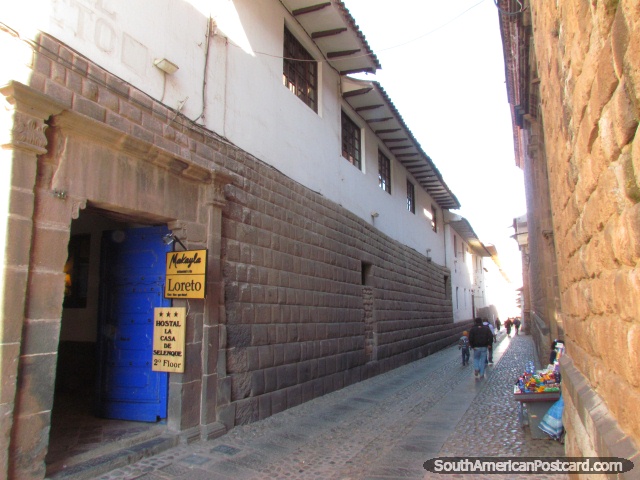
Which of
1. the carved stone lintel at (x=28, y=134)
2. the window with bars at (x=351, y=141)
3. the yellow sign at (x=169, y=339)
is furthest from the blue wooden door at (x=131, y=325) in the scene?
the window with bars at (x=351, y=141)

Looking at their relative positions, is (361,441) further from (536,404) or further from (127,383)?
(127,383)

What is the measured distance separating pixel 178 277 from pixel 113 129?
74.1 inches

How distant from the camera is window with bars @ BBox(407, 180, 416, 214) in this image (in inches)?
689

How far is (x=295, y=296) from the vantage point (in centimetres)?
821

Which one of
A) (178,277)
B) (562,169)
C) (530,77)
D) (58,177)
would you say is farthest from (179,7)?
(530,77)

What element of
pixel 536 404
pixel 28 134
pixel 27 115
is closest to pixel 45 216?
pixel 28 134

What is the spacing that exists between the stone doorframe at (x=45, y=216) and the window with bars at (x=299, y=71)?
4.24 meters

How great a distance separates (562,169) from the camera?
3.85 m

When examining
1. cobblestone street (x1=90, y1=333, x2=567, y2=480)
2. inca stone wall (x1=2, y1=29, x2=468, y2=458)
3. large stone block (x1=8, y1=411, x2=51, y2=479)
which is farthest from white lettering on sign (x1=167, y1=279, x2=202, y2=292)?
large stone block (x1=8, y1=411, x2=51, y2=479)

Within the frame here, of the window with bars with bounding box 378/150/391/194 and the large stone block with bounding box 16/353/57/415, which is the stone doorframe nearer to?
the large stone block with bounding box 16/353/57/415

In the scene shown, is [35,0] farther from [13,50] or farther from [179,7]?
[179,7]

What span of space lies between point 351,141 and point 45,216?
9.03m

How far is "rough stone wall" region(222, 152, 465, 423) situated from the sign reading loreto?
831mm

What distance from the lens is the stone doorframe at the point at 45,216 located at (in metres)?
3.85
